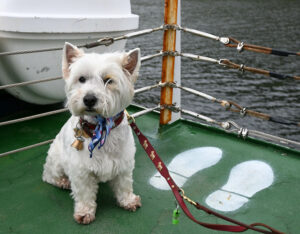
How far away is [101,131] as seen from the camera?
260 cm

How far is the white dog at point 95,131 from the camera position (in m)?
2.42

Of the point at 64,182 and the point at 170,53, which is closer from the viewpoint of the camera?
the point at 64,182

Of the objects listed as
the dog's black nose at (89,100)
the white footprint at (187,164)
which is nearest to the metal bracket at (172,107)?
the white footprint at (187,164)

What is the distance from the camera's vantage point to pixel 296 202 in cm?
320

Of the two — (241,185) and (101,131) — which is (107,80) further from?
(241,185)

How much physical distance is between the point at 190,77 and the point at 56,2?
644cm

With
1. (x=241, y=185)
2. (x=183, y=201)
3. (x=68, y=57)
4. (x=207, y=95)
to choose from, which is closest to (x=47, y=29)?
(x=68, y=57)

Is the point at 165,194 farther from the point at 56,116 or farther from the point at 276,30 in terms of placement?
the point at 276,30

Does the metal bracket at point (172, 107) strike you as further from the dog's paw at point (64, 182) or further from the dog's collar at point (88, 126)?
the dog's collar at point (88, 126)

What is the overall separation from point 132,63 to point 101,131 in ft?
1.80

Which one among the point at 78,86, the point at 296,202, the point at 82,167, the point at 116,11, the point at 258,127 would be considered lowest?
the point at 258,127

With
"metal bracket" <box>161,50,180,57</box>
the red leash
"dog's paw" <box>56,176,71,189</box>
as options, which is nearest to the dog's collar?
the red leash

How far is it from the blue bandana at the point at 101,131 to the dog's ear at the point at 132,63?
14.4 inches

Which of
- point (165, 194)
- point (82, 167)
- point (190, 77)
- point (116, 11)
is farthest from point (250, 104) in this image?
point (82, 167)
